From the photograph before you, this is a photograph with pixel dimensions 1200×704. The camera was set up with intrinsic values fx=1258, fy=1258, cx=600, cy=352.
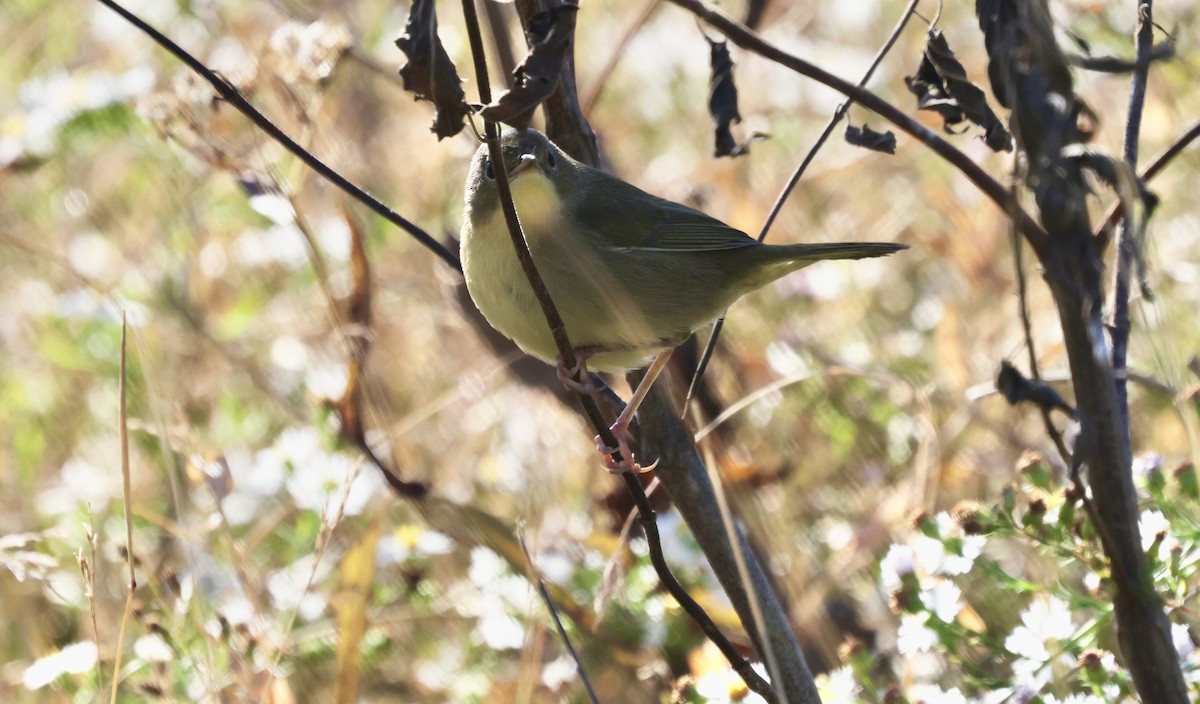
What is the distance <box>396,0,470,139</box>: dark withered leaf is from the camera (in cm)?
161

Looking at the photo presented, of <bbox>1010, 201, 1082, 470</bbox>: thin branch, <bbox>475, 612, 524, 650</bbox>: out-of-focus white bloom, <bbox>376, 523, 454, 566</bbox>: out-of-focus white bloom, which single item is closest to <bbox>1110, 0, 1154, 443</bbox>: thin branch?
<bbox>1010, 201, 1082, 470</bbox>: thin branch

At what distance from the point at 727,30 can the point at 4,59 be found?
4.72 meters

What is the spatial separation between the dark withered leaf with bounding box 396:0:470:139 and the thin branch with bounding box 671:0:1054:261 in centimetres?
39

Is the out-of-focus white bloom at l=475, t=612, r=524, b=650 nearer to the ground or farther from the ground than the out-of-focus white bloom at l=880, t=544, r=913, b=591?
farther from the ground

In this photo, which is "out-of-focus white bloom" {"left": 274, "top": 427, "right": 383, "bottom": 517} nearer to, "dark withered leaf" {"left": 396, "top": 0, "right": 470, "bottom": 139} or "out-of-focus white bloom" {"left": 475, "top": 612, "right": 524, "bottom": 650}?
"out-of-focus white bloom" {"left": 475, "top": 612, "right": 524, "bottom": 650}

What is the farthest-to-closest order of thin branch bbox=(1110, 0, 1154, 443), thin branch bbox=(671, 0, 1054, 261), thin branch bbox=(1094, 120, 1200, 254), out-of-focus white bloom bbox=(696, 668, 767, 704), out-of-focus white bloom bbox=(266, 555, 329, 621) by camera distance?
out-of-focus white bloom bbox=(266, 555, 329, 621) < out-of-focus white bloom bbox=(696, 668, 767, 704) < thin branch bbox=(1110, 0, 1154, 443) < thin branch bbox=(1094, 120, 1200, 254) < thin branch bbox=(671, 0, 1054, 261)

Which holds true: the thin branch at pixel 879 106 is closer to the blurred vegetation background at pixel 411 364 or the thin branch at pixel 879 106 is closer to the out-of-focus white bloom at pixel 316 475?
the blurred vegetation background at pixel 411 364

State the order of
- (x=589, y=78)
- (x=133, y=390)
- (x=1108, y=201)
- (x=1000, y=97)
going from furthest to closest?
(x=589, y=78), (x=133, y=390), (x=1108, y=201), (x=1000, y=97)

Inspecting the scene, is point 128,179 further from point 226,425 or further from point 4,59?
point 226,425

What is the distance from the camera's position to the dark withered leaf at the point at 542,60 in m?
1.61

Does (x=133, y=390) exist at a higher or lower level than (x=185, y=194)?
lower

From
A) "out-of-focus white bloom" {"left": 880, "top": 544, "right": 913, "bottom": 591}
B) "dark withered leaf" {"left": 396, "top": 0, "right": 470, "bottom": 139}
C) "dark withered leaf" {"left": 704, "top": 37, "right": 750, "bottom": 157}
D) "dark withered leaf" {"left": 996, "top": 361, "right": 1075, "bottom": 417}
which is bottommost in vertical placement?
"dark withered leaf" {"left": 996, "top": 361, "right": 1075, "bottom": 417}

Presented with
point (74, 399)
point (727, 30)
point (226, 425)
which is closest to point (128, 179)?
point (74, 399)

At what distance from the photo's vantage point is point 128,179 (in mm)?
Result: 5676
